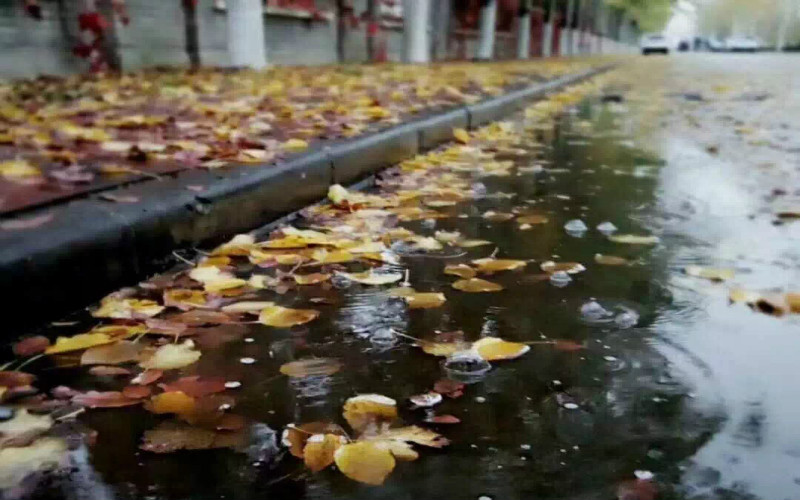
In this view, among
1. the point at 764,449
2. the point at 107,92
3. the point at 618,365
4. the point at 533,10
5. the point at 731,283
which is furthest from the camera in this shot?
the point at 533,10

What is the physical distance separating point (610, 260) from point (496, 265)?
1.41 feet

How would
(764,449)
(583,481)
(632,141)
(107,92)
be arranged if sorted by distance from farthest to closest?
(107,92) < (632,141) < (764,449) < (583,481)

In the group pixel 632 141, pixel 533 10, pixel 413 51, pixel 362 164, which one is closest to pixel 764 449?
pixel 362 164

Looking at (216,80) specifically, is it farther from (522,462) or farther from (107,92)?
(522,462)

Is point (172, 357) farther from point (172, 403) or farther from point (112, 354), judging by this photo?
point (172, 403)

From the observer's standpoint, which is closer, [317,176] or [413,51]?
[317,176]

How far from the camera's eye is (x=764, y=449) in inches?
59.1

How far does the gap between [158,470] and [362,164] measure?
3.00 meters

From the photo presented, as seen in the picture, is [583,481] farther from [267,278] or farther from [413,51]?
[413,51]

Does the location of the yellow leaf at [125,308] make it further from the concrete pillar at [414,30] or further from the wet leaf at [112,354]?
the concrete pillar at [414,30]

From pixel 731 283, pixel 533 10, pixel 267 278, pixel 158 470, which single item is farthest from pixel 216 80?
pixel 533 10

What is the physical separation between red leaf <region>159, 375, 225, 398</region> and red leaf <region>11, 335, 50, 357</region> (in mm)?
401

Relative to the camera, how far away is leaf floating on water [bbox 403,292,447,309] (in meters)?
2.32

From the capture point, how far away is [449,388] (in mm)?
1762
